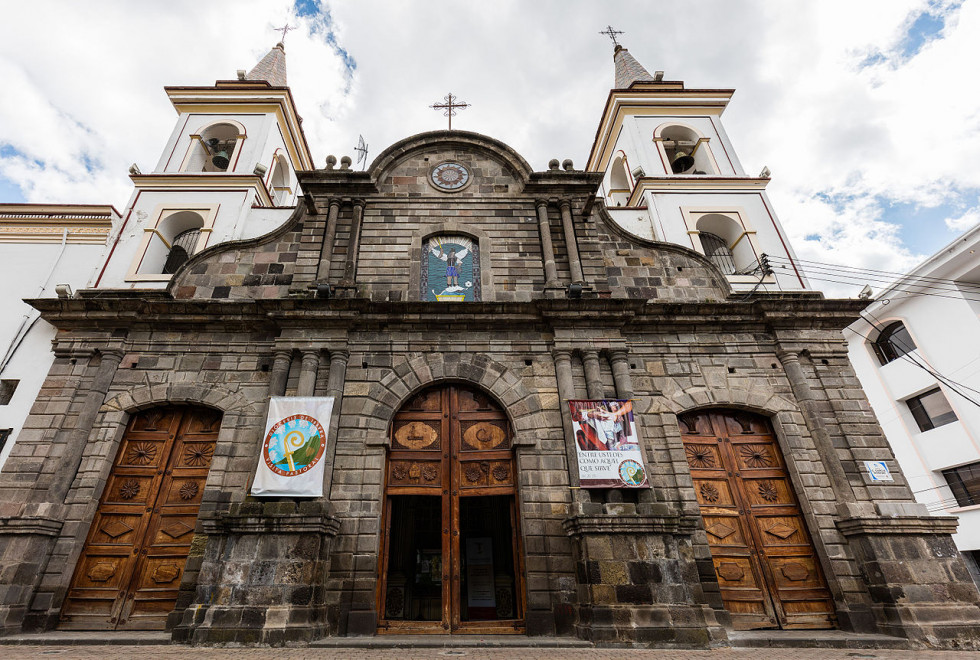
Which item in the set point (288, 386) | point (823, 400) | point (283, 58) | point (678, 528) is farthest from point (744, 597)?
point (283, 58)

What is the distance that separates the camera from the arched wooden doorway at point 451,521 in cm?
796

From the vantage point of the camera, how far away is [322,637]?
7.07m

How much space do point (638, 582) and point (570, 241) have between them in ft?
23.4

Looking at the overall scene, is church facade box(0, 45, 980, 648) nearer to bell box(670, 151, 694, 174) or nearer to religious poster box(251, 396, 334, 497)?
religious poster box(251, 396, 334, 497)

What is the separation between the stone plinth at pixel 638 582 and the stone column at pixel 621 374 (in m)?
2.16

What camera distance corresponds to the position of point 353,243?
11039mm

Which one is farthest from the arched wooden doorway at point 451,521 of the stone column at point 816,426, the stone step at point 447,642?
the stone column at point 816,426

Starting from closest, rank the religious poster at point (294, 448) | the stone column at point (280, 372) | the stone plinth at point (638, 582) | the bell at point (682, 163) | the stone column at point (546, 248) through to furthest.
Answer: the stone plinth at point (638, 582) → the religious poster at point (294, 448) → the stone column at point (280, 372) → the stone column at point (546, 248) → the bell at point (682, 163)

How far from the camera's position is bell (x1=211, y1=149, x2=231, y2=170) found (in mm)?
14242

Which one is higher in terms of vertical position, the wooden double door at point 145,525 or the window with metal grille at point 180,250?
the window with metal grille at point 180,250

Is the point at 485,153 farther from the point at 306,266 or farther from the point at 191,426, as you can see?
the point at 191,426

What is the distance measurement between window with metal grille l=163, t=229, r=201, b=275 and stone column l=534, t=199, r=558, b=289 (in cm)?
897

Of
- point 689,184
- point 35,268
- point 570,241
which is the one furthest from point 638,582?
point 35,268

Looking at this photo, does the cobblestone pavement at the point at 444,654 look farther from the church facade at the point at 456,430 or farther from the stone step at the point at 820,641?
the church facade at the point at 456,430
